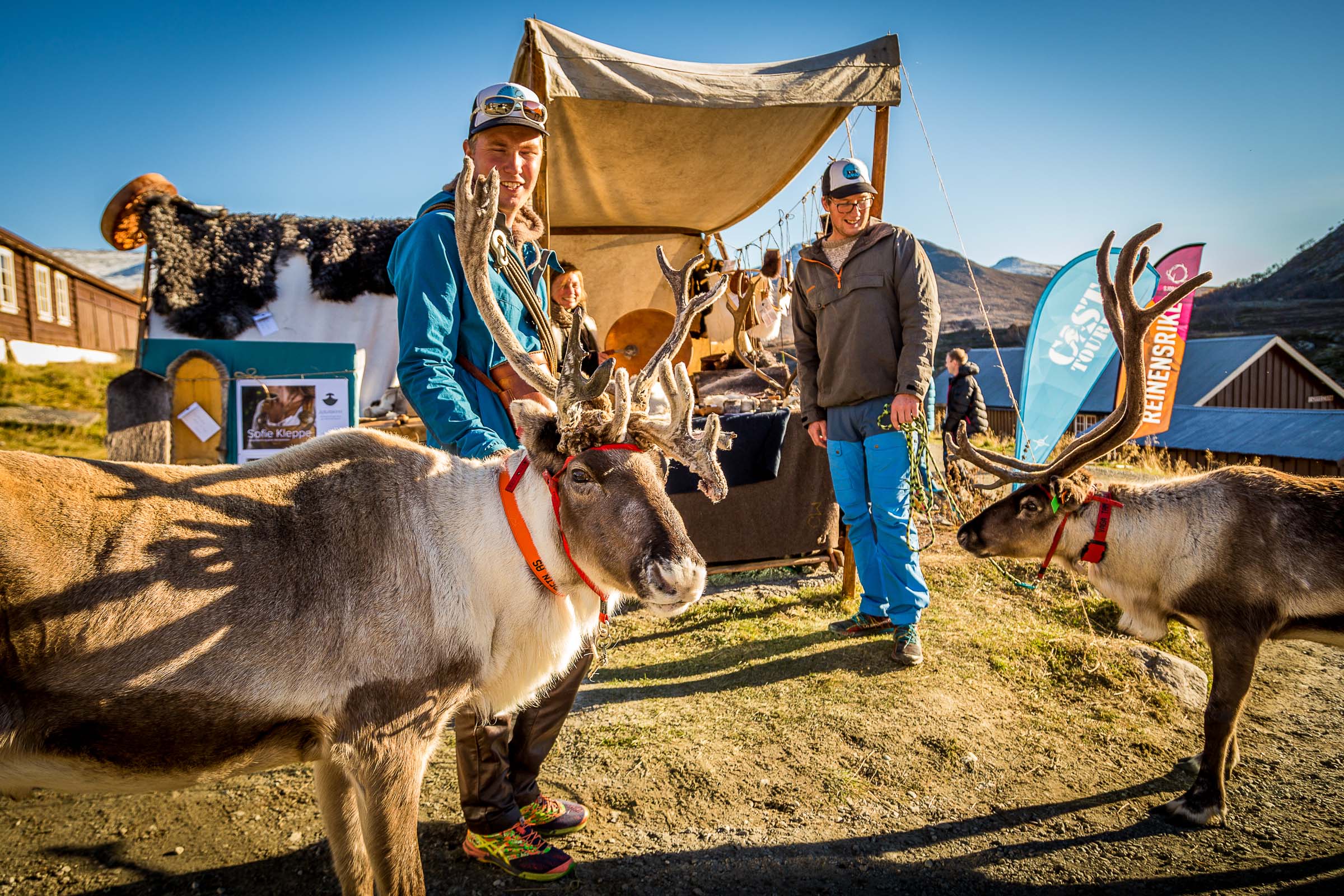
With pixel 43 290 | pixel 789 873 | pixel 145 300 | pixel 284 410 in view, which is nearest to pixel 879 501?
pixel 789 873

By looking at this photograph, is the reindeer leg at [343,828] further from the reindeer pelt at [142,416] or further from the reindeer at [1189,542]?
the reindeer pelt at [142,416]

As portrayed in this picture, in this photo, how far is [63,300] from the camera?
30.0 metres

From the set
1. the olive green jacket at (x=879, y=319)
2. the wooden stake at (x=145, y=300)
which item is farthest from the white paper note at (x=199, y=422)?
the olive green jacket at (x=879, y=319)

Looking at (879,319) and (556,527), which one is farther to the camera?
(879,319)

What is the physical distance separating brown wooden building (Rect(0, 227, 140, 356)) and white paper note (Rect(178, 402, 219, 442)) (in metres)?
20.9

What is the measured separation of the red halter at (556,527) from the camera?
238 cm

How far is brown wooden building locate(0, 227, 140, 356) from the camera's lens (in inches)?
977

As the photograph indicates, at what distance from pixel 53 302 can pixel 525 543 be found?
1471 inches

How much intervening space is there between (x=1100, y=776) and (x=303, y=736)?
3.71 meters

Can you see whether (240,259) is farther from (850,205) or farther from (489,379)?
(850,205)

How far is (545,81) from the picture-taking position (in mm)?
4938

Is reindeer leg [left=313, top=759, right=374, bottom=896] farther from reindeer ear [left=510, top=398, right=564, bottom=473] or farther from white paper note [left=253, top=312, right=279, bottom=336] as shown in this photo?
white paper note [left=253, top=312, right=279, bottom=336]

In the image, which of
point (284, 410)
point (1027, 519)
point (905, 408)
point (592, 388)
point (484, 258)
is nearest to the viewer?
point (592, 388)

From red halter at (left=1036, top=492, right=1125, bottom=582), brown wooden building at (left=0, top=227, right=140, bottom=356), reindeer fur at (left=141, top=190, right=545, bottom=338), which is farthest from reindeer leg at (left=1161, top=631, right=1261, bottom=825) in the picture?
brown wooden building at (left=0, top=227, right=140, bottom=356)
